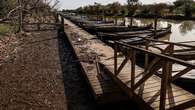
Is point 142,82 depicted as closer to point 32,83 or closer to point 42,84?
point 42,84

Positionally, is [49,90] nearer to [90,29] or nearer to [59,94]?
[59,94]

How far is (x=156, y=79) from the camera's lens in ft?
19.6

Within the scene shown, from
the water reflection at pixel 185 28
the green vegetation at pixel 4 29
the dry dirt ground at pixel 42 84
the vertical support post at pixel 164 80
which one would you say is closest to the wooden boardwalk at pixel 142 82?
the vertical support post at pixel 164 80

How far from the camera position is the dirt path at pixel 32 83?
6.11m

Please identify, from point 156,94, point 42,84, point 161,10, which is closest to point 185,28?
point 161,10

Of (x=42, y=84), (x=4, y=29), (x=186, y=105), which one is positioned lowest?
(x=42, y=84)

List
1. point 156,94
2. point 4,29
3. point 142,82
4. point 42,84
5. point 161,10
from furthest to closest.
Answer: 1. point 161,10
2. point 4,29
3. point 42,84
4. point 156,94
5. point 142,82

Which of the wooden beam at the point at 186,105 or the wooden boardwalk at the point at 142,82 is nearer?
the wooden beam at the point at 186,105

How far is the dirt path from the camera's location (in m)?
6.11

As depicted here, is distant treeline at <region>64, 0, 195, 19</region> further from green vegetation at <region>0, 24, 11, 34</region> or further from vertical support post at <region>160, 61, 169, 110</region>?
vertical support post at <region>160, 61, 169, 110</region>

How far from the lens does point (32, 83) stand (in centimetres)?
766

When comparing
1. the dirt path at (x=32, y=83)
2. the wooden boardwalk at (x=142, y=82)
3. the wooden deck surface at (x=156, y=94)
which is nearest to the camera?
the wooden boardwalk at (x=142, y=82)

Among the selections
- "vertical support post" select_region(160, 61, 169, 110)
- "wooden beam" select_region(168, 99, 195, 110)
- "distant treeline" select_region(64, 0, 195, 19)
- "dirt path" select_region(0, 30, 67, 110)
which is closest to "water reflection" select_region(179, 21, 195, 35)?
"distant treeline" select_region(64, 0, 195, 19)

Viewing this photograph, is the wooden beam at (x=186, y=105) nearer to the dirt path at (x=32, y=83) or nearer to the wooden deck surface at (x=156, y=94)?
the wooden deck surface at (x=156, y=94)
